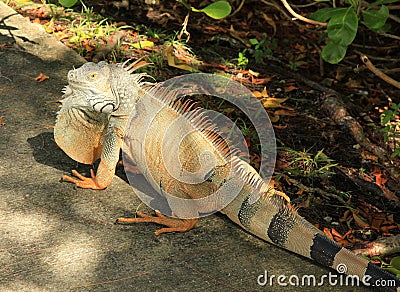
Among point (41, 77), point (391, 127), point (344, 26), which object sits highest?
point (344, 26)

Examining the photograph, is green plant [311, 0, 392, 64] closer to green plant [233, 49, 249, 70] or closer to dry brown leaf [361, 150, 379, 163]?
dry brown leaf [361, 150, 379, 163]

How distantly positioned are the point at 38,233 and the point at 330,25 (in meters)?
2.41

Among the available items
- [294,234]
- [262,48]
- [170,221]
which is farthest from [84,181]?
[262,48]

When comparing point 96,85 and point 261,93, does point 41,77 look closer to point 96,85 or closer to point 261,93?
point 96,85

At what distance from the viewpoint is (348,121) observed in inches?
187

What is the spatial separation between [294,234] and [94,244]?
115cm

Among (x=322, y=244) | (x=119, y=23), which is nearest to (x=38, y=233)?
(x=322, y=244)

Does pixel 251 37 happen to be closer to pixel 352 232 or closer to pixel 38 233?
pixel 352 232

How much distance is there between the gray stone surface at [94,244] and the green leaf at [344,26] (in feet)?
5.11

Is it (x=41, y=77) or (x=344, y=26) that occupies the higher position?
(x=344, y=26)

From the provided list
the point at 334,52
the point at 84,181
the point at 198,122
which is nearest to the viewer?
the point at 198,122

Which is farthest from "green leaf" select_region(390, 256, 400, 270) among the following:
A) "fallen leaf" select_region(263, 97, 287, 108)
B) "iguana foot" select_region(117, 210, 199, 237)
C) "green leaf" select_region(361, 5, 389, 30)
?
"fallen leaf" select_region(263, 97, 287, 108)

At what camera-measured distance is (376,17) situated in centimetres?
418

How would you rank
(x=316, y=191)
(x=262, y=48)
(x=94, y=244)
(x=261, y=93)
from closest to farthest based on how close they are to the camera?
1. (x=94, y=244)
2. (x=316, y=191)
3. (x=261, y=93)
4. (x=262, y=48)
